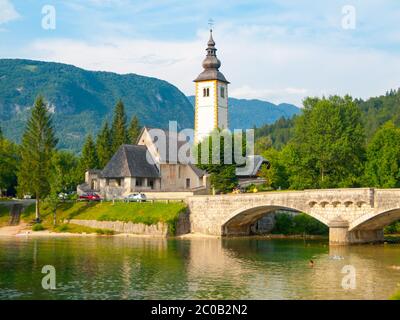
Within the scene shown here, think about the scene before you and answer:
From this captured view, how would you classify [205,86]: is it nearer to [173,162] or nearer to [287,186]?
[173,162]

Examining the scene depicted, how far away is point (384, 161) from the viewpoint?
83.8 m

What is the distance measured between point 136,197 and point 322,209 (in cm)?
3012

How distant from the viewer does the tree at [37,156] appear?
302 feet

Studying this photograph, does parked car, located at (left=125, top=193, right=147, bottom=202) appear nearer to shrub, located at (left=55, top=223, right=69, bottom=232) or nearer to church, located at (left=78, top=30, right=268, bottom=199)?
church, located at (left=78, top=30, right=268, bottom=199)

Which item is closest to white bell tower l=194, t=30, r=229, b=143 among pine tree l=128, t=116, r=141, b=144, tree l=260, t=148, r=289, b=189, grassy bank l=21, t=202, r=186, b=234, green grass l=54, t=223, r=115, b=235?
tree l=260, t=148, r=289, b=189

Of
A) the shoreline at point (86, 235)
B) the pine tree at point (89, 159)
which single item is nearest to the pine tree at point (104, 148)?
the pine tree at point (89, 159)

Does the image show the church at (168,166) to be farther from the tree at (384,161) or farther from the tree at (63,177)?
the tree at (384,161)

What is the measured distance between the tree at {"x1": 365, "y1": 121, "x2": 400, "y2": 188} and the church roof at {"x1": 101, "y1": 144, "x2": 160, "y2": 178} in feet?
103

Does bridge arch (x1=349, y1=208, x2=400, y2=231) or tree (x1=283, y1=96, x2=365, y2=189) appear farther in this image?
tree (x1=283, y1=96, x2=365, y2=189)

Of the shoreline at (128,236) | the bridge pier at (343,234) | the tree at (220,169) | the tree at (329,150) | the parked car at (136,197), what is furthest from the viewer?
the tree at (220,169)

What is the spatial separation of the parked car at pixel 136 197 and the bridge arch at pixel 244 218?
13486 millimetres

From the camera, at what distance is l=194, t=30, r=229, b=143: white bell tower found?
10956 cm
